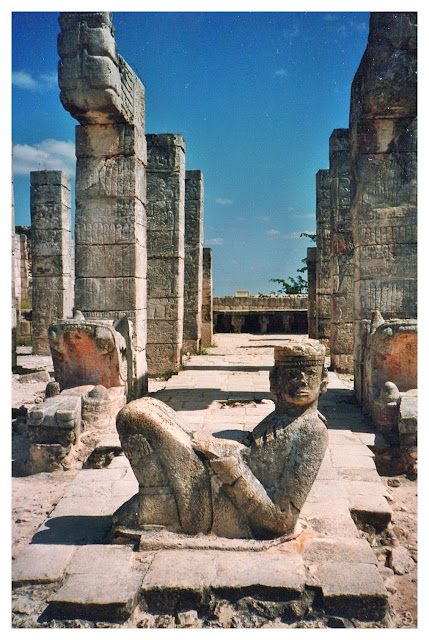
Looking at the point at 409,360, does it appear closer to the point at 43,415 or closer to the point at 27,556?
the point at 43,415

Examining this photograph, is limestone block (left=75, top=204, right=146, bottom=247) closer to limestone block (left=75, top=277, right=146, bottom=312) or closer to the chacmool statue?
limestone block (left=75, top=277, right=146, bottom=312)

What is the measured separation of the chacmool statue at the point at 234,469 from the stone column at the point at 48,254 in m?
10.3

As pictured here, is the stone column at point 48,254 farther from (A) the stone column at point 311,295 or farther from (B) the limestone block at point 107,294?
(A) the stone column at point 311,295

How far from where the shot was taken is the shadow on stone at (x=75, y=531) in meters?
3.20

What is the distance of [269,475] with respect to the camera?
119 inches

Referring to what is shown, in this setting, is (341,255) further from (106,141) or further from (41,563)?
(41,563)

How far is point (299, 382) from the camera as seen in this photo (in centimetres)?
303

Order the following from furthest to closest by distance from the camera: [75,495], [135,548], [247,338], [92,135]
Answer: [247,338] < [92,135] < [75,495] < [135,548]

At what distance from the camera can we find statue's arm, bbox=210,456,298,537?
291 cm

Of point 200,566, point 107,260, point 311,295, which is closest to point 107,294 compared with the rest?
point 107,260

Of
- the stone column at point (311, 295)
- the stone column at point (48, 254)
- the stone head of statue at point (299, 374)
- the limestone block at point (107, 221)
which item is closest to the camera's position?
the stone head of statue at point (299, 374)

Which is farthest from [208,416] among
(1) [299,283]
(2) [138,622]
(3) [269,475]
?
(1) [299,283]

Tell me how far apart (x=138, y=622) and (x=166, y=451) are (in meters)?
0.87

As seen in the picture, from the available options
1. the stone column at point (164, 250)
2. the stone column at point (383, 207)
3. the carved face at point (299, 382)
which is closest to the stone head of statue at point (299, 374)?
the carved face at point (299, 382)
